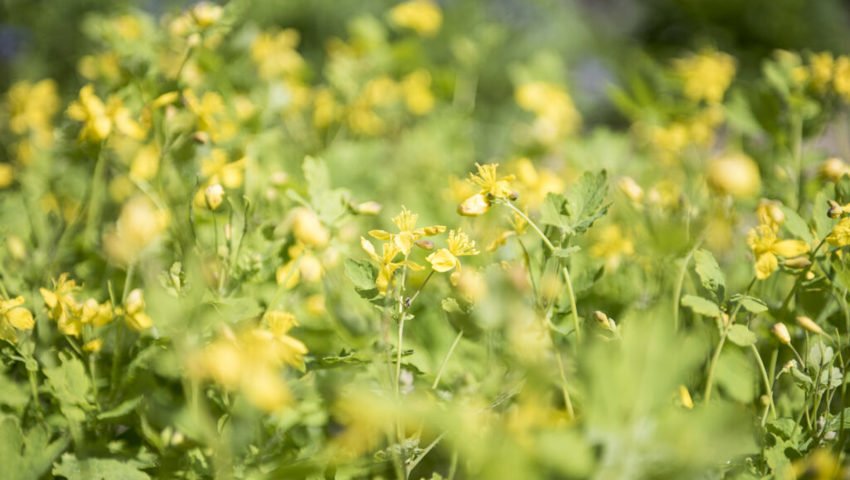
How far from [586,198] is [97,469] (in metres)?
0.59

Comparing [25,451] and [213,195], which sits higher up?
[213,195]

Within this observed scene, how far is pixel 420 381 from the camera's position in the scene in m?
0.73

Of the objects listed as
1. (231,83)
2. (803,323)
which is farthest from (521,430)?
(231,83)

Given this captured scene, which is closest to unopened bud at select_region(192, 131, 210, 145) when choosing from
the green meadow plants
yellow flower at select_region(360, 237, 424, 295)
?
the green meadow plants

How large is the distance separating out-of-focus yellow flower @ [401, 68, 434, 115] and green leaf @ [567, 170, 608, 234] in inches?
37.4

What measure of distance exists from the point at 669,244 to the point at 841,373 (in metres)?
0.30

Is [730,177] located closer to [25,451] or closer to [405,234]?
[405,234]

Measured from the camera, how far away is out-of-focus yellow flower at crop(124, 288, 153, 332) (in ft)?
2.07

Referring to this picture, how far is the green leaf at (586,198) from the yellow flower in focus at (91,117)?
24.1 inches

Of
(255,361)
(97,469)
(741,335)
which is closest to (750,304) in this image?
(741,335)

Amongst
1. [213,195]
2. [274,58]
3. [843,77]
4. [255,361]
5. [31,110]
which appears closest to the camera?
[255,361]

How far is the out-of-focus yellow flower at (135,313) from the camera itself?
0.63m

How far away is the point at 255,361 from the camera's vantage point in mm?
458

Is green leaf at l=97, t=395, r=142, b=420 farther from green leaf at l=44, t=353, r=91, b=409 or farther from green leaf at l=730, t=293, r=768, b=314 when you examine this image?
green leaf at l=730, t=293, r=768, b=314
